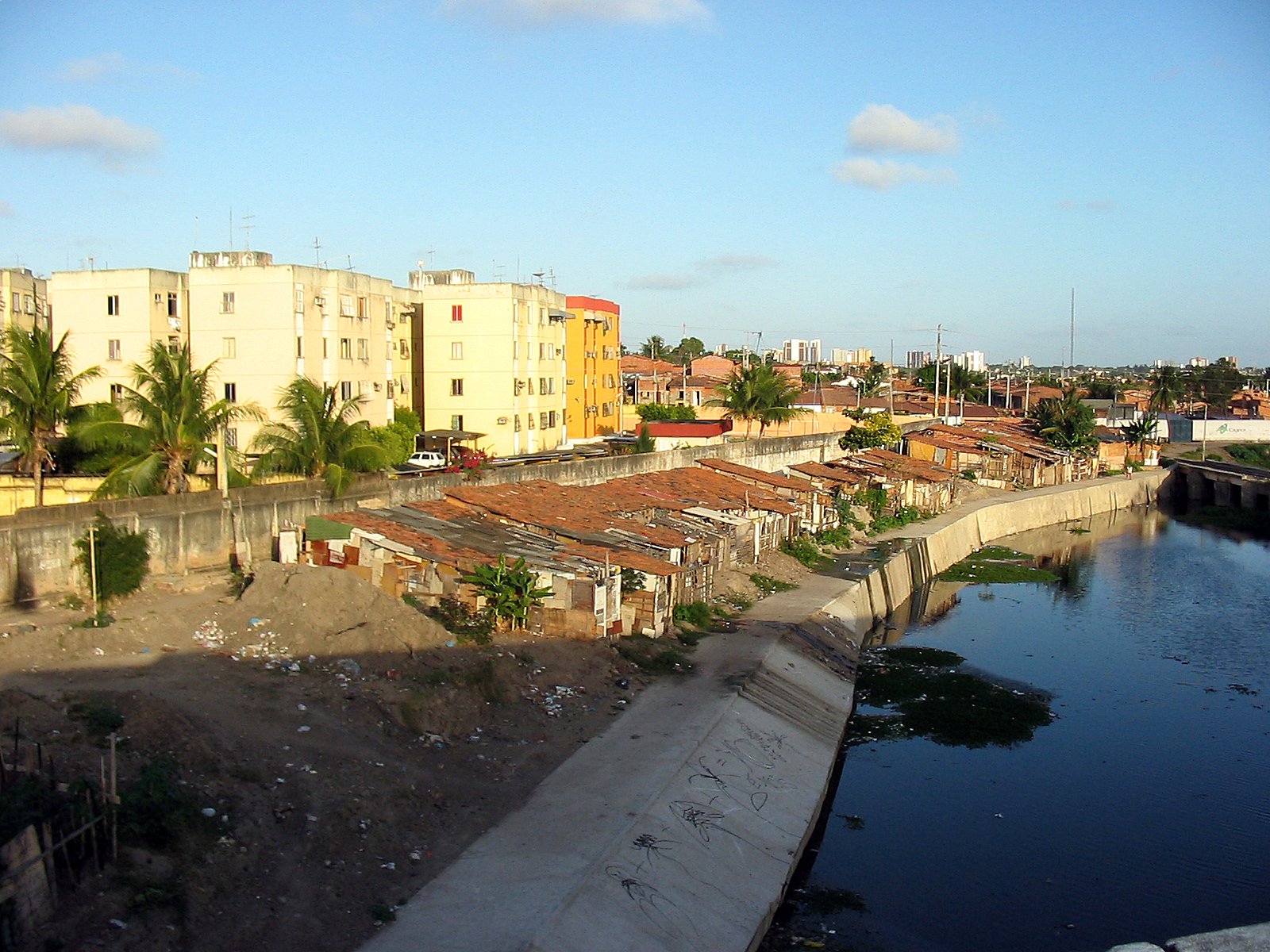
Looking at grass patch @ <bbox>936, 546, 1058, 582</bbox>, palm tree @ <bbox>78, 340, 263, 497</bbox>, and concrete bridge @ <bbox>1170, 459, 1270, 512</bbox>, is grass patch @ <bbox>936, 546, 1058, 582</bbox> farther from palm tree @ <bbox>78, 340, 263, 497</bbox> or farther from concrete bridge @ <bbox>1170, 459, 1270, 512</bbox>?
palm tree @ <bbox>78, 340, 263, 497</bbox>

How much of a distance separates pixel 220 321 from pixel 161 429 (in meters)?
18.4

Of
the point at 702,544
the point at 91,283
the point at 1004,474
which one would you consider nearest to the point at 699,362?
the point at 1004,474

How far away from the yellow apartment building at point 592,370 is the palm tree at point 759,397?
9788mm

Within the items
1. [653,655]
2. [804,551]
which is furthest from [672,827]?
[804,551]

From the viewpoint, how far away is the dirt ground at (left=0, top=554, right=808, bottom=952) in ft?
42.3

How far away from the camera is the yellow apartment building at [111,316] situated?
45156 millimetres

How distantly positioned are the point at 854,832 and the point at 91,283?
129ft

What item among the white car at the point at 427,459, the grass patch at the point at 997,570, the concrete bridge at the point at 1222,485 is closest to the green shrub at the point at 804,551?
the grass patch at the point at 997,570

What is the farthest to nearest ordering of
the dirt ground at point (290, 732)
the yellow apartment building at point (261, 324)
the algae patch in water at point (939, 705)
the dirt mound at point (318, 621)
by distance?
the yellow apartment building at point (261, 324) < the algae patch in water at point (939, 705) < the dirt mound at point (318, 621) < the dirt ground at point (290, 732)

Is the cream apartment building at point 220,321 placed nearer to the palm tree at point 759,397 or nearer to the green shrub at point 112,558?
the green shrub at point 112,558

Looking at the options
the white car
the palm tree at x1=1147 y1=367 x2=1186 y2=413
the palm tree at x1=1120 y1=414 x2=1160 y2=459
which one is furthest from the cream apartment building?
the palm tree at x1=1147 y1=367 x2=1186 y2=413

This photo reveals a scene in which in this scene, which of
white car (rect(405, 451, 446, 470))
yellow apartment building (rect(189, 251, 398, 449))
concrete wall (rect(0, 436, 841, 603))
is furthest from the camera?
white car (rect(405, 451, 446, 470))

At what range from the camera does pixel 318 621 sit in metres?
21.4

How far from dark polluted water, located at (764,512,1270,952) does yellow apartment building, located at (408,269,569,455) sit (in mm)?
26351
